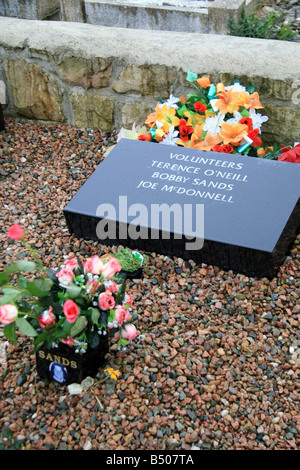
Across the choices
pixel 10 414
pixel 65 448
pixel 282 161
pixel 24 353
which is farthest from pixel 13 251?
pixel 282 161

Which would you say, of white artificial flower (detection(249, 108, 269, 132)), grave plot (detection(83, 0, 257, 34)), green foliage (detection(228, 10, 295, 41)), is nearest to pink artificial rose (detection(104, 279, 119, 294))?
white artificial flower (detection(249, 108, 269, 132))

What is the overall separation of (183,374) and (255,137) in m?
1.49

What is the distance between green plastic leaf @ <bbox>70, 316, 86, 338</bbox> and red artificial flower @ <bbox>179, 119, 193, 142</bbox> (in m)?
1.65

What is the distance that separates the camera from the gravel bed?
6.72 ft

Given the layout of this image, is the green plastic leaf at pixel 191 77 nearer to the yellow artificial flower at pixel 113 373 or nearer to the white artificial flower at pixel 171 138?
the white artificial flower at pixel 171 138

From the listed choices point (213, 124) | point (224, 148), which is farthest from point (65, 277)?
point (213, 124)

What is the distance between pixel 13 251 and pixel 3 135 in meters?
1.20

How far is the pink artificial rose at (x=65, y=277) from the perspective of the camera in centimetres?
195

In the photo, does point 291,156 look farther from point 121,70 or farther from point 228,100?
point 121,70

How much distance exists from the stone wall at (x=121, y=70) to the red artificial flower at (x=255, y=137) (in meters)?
0.23

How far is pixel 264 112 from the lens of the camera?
334 centimetres

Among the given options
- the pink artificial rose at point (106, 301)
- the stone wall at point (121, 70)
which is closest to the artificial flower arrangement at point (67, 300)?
the pink artificial rose at point (106, 301)

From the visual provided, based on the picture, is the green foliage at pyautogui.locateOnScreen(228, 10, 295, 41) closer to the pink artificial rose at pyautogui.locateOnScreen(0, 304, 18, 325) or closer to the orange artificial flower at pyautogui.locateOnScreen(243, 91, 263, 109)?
the orange artificial flower at pyautogui.locateOnScreen(243, 91, 263, 109)
